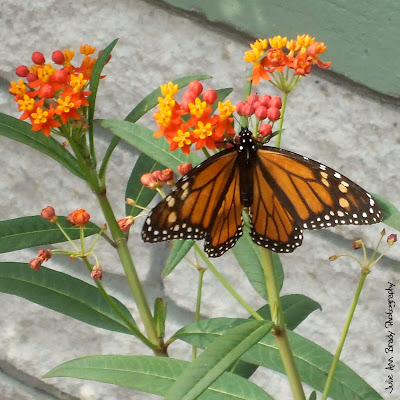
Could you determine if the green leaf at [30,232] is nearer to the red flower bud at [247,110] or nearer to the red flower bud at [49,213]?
the red flower bud at [49,213]

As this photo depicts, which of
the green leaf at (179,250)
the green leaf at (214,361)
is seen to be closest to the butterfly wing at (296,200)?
the green leaf at (214,361)

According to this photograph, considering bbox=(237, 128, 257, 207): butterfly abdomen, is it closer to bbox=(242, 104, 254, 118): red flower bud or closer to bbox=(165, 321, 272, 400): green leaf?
bbox=(242, 104, 254, 118): red flower bud

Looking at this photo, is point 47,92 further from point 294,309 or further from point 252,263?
point 294,309

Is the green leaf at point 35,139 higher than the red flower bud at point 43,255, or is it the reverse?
the green leaf at point 35,139

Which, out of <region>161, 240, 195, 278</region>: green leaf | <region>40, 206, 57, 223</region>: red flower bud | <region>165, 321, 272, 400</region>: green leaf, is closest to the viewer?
<region>165, 321, 272, 400</region>: green leaf

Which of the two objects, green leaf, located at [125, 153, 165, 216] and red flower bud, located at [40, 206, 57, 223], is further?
green leaf, located at [125, 153, 165, 216]

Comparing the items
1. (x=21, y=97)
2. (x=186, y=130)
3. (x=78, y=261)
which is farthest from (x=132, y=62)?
(x=186, y=130)

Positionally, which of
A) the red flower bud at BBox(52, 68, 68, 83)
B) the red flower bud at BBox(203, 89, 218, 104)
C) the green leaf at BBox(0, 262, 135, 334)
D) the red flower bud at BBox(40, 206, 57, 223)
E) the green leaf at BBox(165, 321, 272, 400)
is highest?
the red flower bud at BBox(52, 68, 68, 83)

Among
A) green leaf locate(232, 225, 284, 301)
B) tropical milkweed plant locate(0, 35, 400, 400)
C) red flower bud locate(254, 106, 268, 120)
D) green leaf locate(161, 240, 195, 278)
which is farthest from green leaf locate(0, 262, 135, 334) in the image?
red flower bud locate(254, 106, 268, 120)
